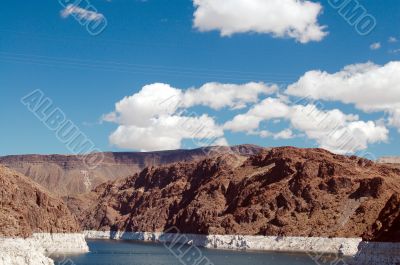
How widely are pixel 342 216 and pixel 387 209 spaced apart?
211 ft

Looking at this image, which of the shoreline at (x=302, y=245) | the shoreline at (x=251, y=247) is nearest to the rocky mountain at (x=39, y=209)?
the shoreline at (x=251, y=247)

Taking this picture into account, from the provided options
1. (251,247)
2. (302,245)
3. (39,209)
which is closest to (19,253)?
(39,209)

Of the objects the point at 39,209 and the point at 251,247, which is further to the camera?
the point at 251,247

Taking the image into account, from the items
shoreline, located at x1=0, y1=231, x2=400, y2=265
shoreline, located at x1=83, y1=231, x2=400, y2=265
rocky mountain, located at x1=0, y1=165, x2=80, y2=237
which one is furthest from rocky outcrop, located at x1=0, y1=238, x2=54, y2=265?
shoreline, located at x1=83, y1=231, x2=400, y2=265

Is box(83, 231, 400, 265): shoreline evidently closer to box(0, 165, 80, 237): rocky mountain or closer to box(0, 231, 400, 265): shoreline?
box(0, 231, 400, 265): shoreline

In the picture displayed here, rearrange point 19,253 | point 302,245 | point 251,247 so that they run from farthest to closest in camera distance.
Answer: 1. point 251,247
2. point 302,245
3. point 19,253

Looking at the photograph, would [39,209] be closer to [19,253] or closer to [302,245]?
[302,245]

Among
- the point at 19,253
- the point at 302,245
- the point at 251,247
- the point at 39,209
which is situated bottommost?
the point at 19,253

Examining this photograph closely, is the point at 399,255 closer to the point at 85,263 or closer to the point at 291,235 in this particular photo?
the point at 85,263

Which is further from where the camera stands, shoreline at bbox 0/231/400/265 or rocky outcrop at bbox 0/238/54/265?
shoreline at bbox 0/231/400/265

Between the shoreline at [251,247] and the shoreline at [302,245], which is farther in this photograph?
the shoreline at [302,245]

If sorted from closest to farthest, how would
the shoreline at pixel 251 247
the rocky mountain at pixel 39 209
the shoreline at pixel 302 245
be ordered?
the shoreline at pixel 251 247, the shoreline at pixel 302 245, the rocky mountain at pixel 39 209

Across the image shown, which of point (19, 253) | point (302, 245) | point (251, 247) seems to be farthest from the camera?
point (251, 247)

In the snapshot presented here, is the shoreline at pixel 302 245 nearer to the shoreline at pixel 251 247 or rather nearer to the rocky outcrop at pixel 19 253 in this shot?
the shoreline at pixel 251 247
